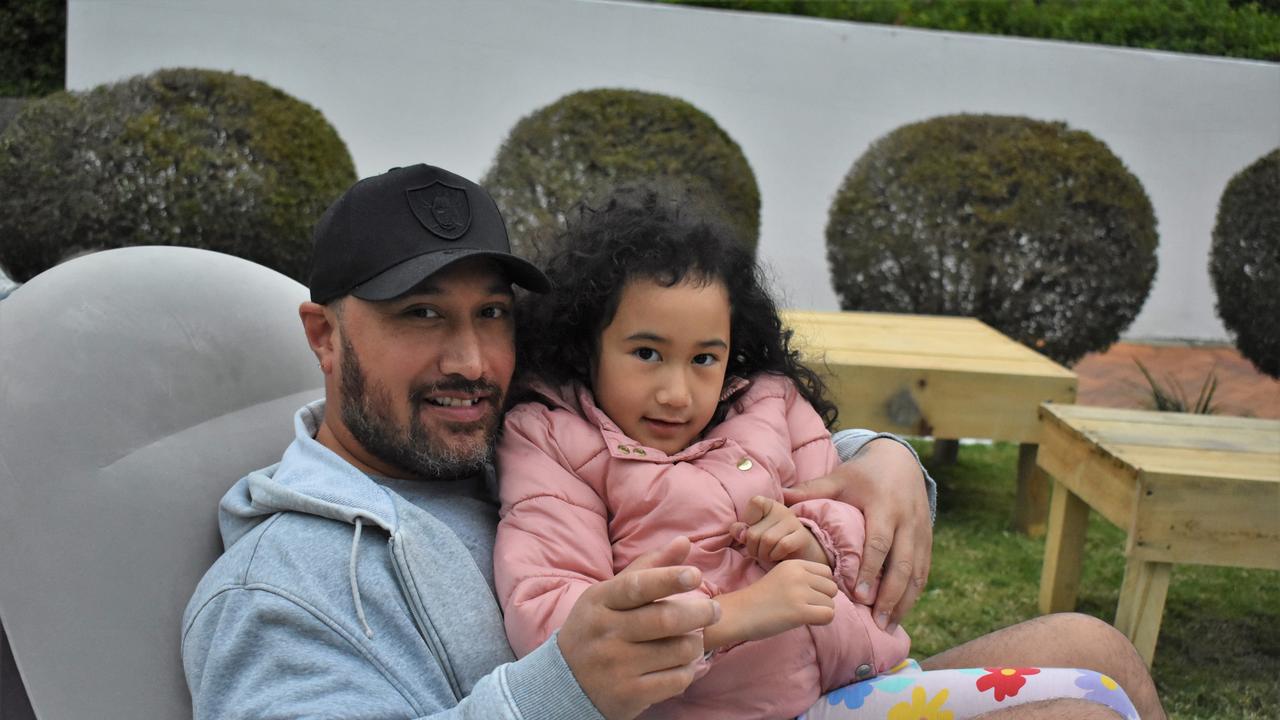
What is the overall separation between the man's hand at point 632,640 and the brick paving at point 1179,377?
21.2 ft

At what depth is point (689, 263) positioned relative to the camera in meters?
1.91

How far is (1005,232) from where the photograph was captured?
6.95 meters

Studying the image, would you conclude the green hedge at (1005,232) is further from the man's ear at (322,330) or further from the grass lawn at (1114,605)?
the man's ear at (322,330)

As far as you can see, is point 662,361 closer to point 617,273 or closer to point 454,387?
point 617,273

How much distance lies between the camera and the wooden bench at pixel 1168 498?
3230 mm

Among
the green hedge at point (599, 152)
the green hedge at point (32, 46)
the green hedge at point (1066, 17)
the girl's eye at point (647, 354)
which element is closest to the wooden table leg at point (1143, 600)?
the girl's eye at point (647, 354)

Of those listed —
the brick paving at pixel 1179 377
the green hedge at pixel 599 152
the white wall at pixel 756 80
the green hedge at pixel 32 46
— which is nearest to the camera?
the green hedge at pixel 599 152

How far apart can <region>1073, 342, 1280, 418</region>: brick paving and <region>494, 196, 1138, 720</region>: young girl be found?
5.86 metres

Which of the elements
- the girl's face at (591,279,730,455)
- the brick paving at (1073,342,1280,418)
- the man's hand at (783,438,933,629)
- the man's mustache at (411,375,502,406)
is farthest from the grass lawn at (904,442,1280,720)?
the man's mustache at (411,375,502,406)

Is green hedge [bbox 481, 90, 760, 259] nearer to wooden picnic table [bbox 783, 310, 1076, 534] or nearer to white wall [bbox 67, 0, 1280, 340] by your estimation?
white wall [bbox 67, 0, 1280, 340]

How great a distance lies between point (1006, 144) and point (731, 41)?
7.17 feet

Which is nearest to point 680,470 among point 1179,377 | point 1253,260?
point 1179,377

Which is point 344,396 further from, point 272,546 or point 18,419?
point 18,419

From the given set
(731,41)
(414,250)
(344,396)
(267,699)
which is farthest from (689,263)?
(731,41)
